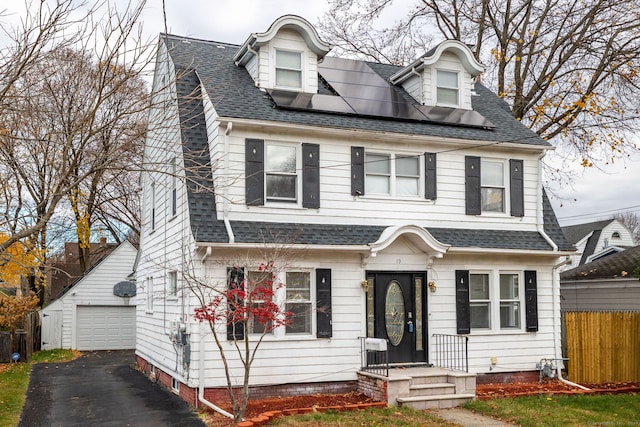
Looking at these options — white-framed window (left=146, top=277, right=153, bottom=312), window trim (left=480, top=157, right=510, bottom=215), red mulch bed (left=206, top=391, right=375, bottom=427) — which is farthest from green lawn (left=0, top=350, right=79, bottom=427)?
window trim (left=480, top=157, right=510, bottom=215)

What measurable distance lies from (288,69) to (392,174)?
11.2 ft

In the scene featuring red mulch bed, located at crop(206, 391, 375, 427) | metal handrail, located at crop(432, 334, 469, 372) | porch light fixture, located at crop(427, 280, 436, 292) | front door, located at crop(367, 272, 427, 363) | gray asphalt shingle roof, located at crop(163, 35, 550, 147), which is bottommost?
red mulch bed, located at crop(206, 391, 375, 427)

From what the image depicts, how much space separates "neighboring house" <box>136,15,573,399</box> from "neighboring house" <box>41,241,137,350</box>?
10.5 m

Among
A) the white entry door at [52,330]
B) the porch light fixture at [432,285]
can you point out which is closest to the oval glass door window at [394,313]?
the porch light fixture at [432,285]

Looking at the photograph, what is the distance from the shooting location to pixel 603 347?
1609 centimetres

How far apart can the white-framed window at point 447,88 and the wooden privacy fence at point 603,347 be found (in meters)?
6.03

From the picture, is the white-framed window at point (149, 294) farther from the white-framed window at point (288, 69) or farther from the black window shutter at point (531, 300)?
the black window shutter at point (531, 300)

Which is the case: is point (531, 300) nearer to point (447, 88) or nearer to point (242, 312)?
point (447, 88)

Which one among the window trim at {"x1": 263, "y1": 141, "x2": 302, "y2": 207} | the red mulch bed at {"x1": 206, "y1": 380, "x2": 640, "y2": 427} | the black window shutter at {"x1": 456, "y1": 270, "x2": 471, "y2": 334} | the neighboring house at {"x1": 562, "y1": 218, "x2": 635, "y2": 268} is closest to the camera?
the red mulch bed at {"x1": 206, "y1": 380, "x2": 640, "y2": 427}

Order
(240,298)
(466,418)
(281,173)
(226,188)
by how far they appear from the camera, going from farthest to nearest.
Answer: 1. (281,173)
2. (226,188)
3. (466,418)
4. (240,298)

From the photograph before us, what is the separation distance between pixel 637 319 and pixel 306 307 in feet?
27.4

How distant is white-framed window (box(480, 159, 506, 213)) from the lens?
15.7m

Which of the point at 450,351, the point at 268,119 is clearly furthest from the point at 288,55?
the point at 450,351

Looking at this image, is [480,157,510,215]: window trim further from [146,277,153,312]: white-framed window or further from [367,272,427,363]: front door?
[146,277,153,312]: white-framed window
